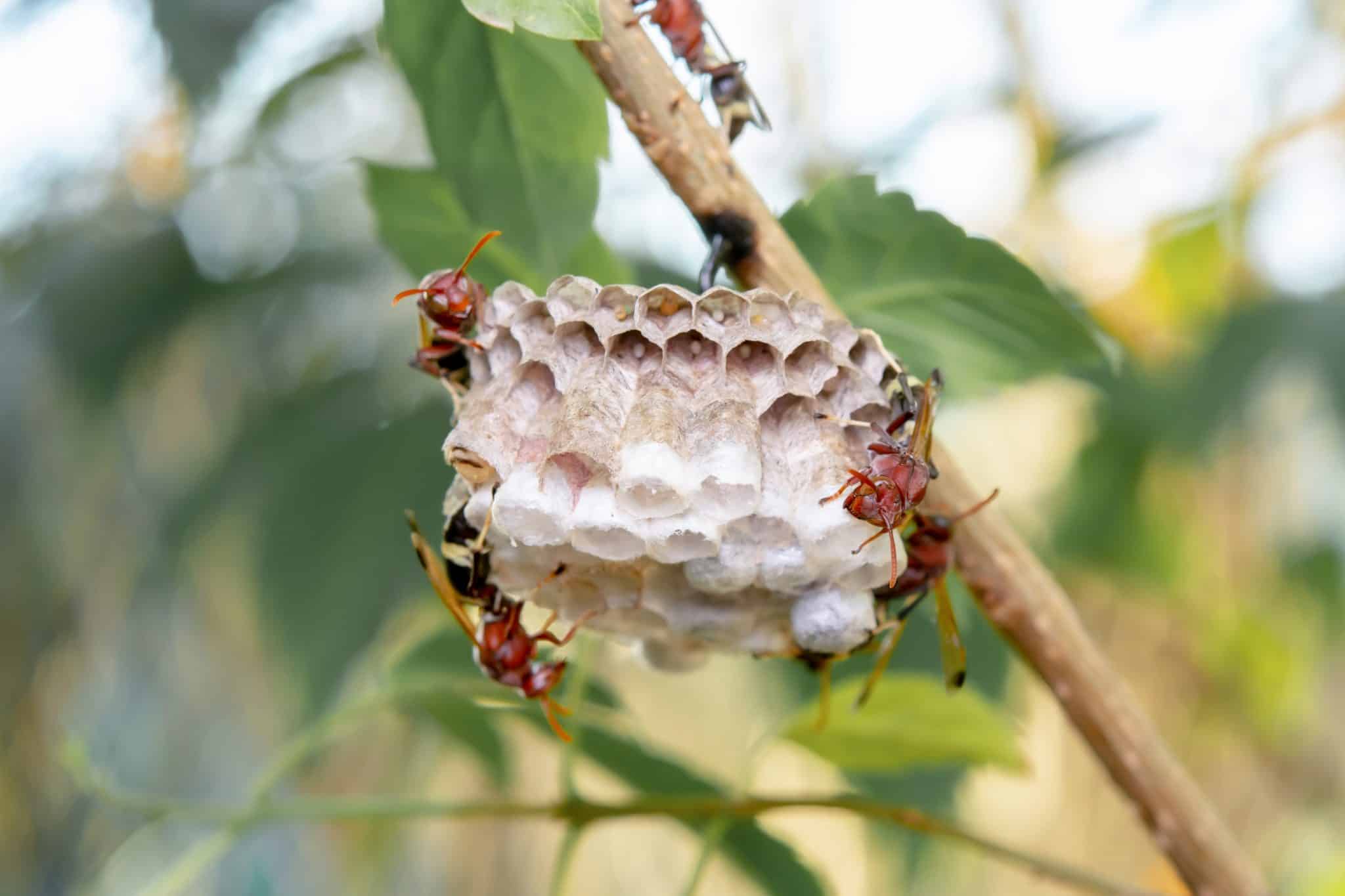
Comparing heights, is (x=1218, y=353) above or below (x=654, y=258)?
below

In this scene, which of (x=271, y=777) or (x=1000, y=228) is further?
(x=1000, y=228)

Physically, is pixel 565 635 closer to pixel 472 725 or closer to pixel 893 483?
pixel 893 483

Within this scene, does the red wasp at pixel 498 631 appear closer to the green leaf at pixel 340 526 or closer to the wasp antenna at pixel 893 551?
the wasp antenna at pixel 893 551

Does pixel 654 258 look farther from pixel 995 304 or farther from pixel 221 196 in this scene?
pixel 221 196

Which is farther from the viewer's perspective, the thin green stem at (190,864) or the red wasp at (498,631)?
the thin green stem at (190,864)

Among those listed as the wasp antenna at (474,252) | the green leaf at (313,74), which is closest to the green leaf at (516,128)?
the wasp antenna at (474,252)

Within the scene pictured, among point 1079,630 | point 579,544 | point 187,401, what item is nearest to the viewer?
point 579,544

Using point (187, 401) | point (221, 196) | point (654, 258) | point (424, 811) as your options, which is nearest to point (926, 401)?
point (424, 811)
